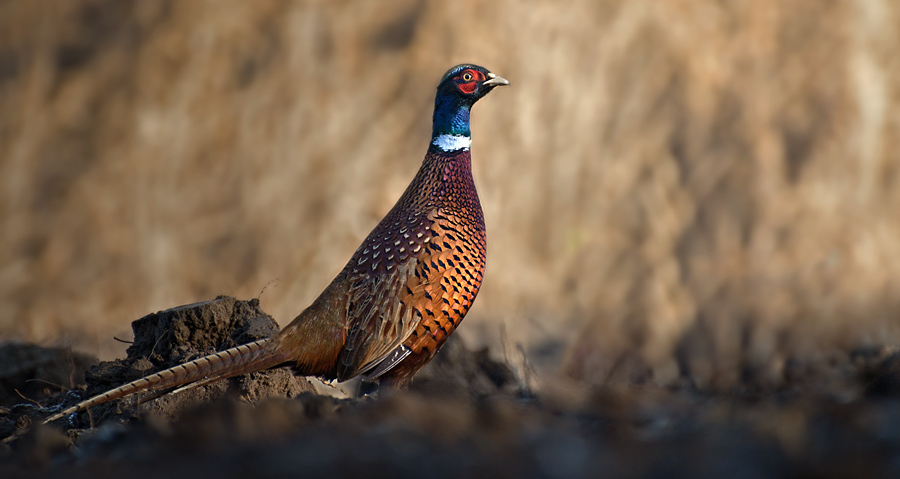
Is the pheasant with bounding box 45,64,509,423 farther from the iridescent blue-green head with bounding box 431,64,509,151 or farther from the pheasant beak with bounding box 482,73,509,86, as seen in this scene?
the pheasant beak with bounding box 482,73,509,86

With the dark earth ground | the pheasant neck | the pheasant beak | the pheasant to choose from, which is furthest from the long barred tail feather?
the pheasant beak

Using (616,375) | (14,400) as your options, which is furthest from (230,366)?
(616,375)

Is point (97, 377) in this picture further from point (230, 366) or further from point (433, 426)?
point (433, 426)

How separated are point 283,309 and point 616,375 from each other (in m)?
3.11

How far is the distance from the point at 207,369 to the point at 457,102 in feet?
6.95

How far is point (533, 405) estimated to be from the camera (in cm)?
345

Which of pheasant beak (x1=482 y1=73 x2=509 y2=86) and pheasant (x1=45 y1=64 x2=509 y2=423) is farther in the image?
pheasant beak (x1=482 y1=73 x2=509 y2=86)

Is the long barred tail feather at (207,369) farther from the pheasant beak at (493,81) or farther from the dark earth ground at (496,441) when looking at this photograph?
the pheasant beak at (493,81)

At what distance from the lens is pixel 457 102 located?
15.7ft

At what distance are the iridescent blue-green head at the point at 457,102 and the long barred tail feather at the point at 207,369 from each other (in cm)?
159

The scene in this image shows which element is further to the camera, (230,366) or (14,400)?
(14,400)

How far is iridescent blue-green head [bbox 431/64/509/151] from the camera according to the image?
475 centimetres

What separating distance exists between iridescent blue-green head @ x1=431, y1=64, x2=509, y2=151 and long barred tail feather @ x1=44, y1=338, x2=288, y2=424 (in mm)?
1589

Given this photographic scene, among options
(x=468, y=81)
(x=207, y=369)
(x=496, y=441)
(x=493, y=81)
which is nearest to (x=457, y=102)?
(x=468, y=81)
